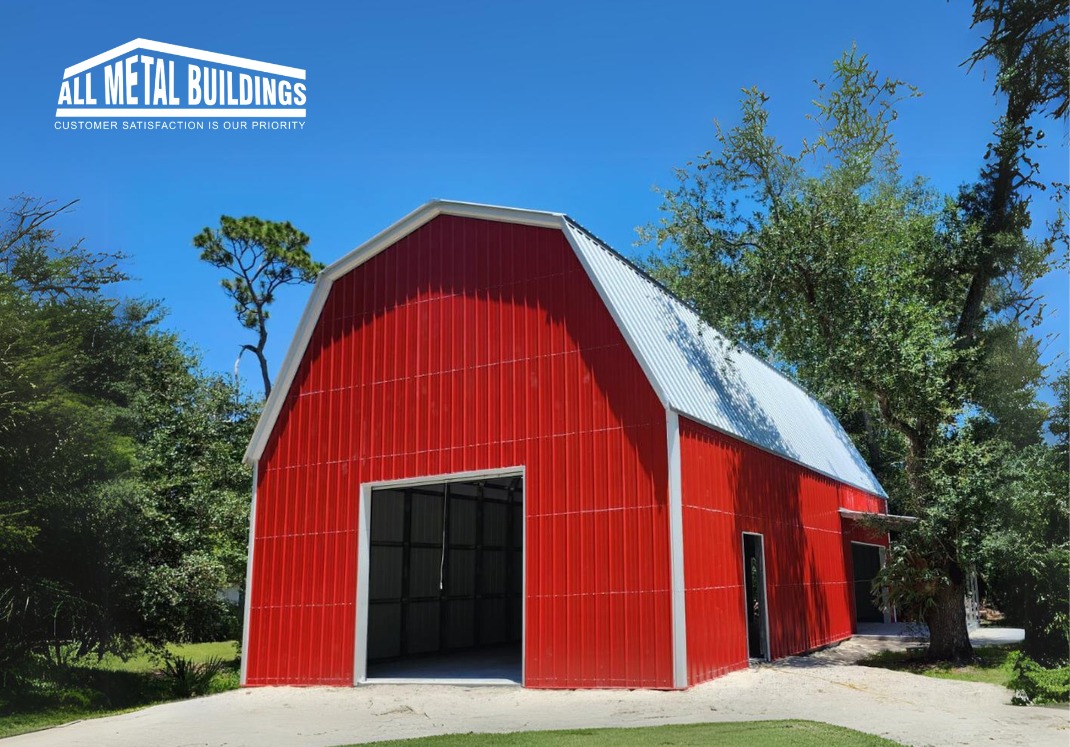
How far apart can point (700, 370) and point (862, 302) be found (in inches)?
156

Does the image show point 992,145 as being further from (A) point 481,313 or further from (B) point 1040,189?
(A) point 481,313

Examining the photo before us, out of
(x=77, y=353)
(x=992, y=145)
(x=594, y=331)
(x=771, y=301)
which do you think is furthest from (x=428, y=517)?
(x=992, y=145)

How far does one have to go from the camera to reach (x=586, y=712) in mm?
12125

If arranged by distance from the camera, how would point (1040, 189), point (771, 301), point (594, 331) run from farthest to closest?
point (1040, 189) → point (771, 301) → point (594, 331)

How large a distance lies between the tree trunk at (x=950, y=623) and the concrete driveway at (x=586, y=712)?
390 cm

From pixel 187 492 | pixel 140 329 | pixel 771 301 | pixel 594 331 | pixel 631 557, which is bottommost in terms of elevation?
pixel 631 557

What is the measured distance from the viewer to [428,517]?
2162 cm

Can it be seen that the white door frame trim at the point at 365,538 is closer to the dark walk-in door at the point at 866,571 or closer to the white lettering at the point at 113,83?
the white lettering at the point at 113,83

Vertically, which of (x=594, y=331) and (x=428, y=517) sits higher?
(x=594, y=331)

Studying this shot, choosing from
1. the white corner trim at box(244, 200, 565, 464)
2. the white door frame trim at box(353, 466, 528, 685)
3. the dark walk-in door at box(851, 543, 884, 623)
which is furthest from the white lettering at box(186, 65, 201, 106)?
the dark walk-in door at box(851, 543, 884, 623)

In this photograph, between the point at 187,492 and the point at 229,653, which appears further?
the point at 229,653

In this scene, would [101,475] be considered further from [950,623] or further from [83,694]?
[950,623]

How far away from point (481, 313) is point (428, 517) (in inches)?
288

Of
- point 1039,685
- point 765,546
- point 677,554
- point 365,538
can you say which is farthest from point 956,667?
point 365,538
